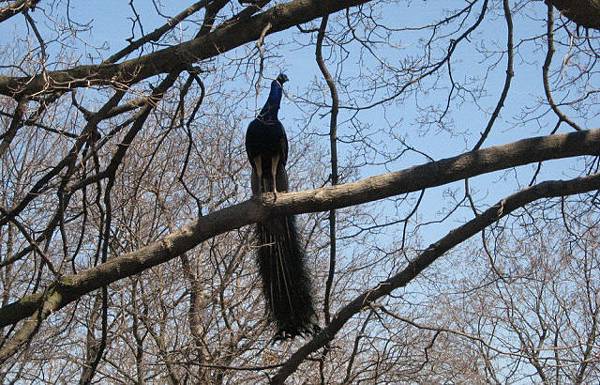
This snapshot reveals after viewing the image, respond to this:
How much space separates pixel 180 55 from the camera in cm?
432

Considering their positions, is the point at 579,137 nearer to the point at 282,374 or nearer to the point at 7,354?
the point at 282,374

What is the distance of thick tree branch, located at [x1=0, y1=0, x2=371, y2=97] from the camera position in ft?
13.8

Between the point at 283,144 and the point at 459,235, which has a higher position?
the point at 283,144

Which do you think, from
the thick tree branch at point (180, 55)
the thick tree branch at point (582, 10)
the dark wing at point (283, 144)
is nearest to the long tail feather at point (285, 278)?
the dark wing at point (283, 144)

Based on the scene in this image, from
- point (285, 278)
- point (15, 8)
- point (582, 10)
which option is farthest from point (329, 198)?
point (15, 8)

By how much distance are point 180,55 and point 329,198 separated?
1.14 m

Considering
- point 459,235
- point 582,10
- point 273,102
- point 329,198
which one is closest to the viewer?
point 329,198

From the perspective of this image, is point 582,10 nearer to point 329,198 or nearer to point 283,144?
point 329,198

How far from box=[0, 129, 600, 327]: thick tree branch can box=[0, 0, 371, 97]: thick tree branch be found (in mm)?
870

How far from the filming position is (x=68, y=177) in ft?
14.6

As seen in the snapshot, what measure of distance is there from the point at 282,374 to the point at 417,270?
99cm

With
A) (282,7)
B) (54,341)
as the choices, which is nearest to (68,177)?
(282,7)

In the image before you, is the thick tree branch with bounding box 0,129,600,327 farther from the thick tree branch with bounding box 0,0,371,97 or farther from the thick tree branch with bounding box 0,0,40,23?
the thick tree branch with bounding box 0,0,40,23

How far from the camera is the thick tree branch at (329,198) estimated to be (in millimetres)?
4160
